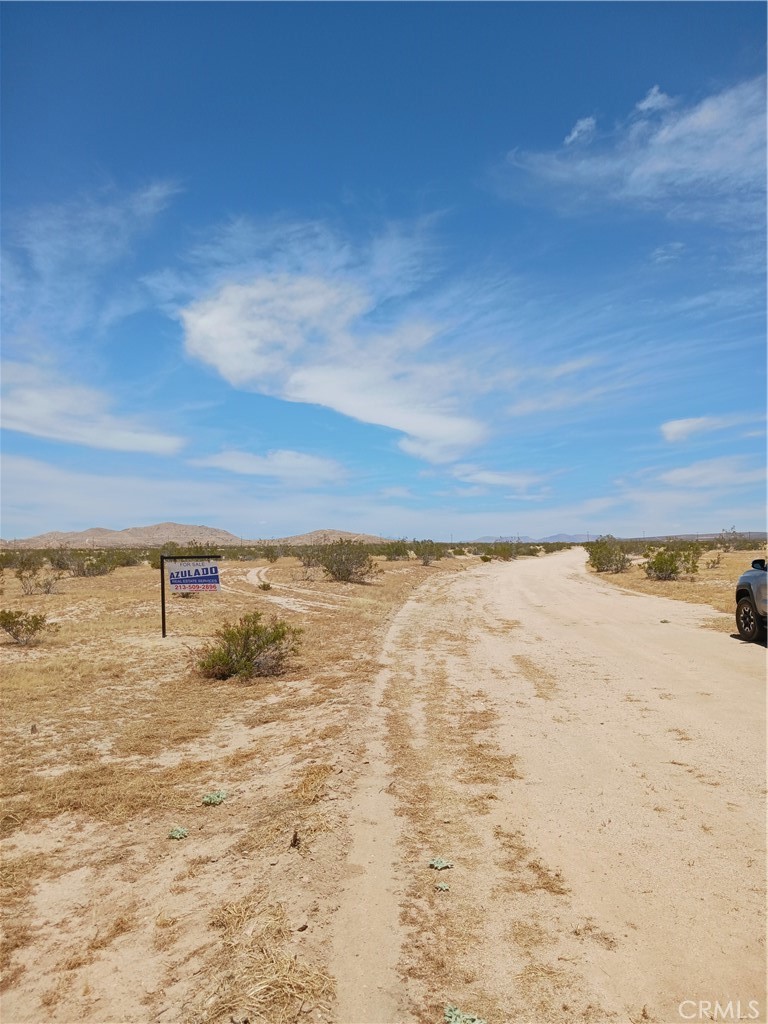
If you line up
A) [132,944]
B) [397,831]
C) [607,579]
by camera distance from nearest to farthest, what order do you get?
[132,944] < [397,831] < [607,579]

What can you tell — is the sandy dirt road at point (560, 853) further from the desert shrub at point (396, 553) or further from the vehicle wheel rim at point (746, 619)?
the desert shrub at point (396, 553)

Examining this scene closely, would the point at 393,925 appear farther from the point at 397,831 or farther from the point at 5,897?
the point at 5,897

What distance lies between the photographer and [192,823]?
5441mm

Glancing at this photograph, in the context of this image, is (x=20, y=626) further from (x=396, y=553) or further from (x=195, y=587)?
(x=396, y=553)

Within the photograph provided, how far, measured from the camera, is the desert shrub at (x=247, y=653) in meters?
11.4

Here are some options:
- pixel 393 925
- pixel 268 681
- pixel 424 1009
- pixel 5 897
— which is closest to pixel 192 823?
pixel 5 897

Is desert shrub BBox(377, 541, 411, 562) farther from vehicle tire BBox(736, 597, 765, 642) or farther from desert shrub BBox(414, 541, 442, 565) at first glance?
vehicle tire BBox(736, 597, 765, 642)

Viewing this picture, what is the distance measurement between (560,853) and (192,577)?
11312 mm

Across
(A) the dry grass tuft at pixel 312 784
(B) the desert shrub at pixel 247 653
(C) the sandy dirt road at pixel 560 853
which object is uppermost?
(B) the desert shrub at pixel 247 653

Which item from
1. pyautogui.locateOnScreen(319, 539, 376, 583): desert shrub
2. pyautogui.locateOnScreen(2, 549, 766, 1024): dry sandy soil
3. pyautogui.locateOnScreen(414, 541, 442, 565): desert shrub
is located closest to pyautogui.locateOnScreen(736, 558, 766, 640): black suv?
pyautogui.locateOnScreen(2, 549, 766, 1024): dry sandy soil

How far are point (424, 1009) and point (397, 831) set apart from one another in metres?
1.94

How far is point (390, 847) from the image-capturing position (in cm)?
472

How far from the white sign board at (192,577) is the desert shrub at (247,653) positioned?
2.16 m

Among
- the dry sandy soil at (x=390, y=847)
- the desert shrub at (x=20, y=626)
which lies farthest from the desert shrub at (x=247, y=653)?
the desert shrub at (x=20, y=626)
